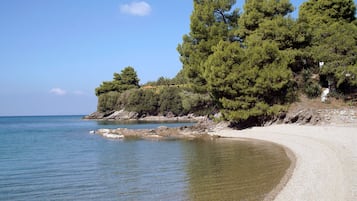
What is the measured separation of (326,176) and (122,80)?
99575mm

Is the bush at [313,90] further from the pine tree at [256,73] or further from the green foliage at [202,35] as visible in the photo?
the green foliage at [202,35]

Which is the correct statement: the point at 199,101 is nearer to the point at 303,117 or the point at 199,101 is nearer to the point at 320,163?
the point at 303,117

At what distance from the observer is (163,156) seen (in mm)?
19578

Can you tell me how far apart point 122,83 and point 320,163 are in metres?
97.7

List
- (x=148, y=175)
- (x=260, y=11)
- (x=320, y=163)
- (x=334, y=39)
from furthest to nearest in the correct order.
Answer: (x=260, y=11) < (x=334, y=39) < (x=148, y=175) < (x=320, y=163)

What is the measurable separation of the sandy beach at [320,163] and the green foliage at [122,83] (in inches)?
3267

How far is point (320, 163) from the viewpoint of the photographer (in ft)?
44.5

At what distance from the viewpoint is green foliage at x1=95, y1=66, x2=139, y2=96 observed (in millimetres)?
106225

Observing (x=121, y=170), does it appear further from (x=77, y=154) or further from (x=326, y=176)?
(x=326, y=176)

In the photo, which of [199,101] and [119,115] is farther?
[119,115]

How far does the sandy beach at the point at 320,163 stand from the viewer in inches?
373

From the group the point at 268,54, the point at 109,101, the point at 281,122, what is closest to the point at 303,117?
the point at 281,122

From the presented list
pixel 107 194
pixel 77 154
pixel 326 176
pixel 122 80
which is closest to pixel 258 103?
pixel 77 154

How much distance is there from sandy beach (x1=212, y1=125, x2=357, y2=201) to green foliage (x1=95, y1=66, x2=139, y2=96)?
272 ft
